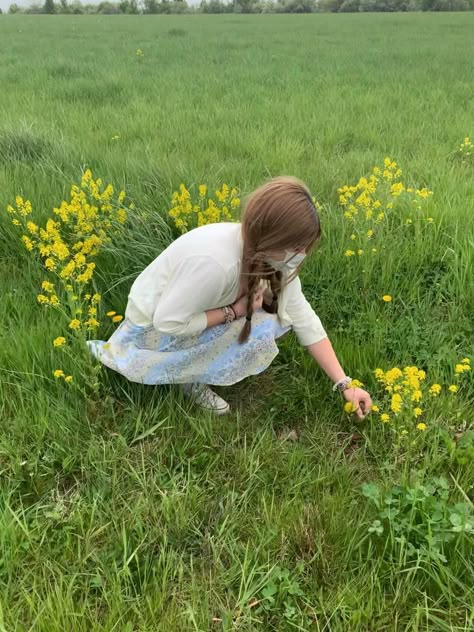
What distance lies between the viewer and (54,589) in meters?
1.53

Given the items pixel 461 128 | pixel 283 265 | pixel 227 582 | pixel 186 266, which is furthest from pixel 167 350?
pixel 461 128

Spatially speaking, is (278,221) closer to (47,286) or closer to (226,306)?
(226,306)

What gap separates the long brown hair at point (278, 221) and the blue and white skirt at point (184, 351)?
0.37 metres

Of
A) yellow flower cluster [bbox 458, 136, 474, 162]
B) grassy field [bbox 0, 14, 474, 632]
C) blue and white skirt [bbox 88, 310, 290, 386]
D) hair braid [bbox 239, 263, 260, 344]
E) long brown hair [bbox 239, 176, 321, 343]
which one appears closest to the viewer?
grassy field [bbox 0, 14, 474, 632]

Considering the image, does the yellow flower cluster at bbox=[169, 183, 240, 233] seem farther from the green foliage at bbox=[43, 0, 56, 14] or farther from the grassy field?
the green foliage at bbox=[43, 0, 56, 14]

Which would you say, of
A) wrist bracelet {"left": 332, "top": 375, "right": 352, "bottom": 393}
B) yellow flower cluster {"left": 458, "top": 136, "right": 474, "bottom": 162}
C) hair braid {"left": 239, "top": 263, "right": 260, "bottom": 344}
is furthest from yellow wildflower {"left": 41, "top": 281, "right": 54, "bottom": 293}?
yellow flower cluster {"left": 458, "top": 136, "right": 474, "bottom": 162}

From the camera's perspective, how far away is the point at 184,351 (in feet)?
6.85

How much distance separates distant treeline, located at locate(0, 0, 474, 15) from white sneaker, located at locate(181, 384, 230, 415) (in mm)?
59448

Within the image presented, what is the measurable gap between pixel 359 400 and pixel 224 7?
72793mm

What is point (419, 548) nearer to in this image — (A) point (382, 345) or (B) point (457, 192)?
(A) point (382, 345)

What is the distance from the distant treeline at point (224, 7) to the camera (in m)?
52.7

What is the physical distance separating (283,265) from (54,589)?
1.27m

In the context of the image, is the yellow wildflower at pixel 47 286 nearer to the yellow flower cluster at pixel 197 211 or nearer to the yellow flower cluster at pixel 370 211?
the yellow flower cluster at pixel 197 211

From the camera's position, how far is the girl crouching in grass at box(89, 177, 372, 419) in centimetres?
171
